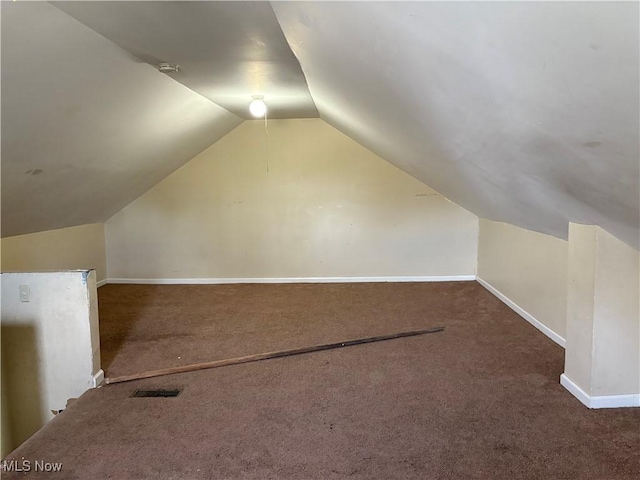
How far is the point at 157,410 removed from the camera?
99.3 inches

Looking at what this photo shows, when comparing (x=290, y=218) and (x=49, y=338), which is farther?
(x=290, y=218)

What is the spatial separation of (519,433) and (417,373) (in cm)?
79

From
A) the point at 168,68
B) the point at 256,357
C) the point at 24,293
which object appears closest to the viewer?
the point at 168,68

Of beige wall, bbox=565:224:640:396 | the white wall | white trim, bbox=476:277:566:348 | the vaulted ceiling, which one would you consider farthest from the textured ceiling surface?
white trim, bbox=476:277:566:348

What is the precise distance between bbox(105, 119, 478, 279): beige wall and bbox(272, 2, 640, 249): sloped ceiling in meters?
2.54

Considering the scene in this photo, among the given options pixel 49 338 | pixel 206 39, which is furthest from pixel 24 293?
pixel 206 39

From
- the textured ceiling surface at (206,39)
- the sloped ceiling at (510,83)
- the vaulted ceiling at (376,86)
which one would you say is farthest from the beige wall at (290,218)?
the sloped ceiling at (510,83)

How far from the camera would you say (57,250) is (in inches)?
178

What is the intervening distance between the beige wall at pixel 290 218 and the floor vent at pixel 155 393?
9.12ft

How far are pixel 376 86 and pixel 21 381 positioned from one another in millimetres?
2756

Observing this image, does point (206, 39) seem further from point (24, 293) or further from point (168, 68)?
point (24, 293)

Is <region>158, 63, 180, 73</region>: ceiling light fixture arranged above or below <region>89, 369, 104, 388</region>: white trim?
above

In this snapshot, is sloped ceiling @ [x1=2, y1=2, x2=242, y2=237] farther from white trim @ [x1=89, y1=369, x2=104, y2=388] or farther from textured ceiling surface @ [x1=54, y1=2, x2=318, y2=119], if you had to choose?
white trim @ [x1=89, y1=369, x2=104, y2=388]

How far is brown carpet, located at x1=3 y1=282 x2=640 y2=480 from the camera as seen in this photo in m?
2.02
